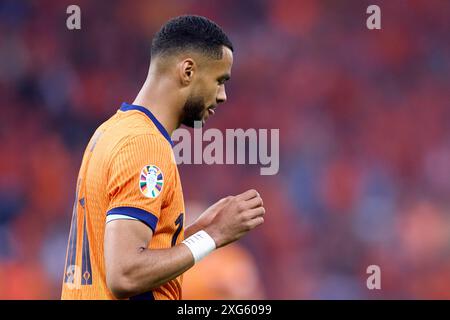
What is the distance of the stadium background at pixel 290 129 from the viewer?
7.18 metres

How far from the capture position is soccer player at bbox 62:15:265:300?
256 cm

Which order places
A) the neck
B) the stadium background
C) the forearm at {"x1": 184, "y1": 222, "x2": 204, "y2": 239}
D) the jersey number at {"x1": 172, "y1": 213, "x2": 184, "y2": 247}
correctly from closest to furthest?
the jersey number at {"x1": 172, "y1": 213, "x2": 184, "y2": 247} < the neck < the forearm at {"x1": 184, "y1": 222, "x2": 204, "y2": 239} < the stadium background

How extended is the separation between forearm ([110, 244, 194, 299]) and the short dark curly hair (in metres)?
0.82

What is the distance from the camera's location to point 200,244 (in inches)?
108

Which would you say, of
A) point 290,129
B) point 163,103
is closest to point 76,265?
point 163,103

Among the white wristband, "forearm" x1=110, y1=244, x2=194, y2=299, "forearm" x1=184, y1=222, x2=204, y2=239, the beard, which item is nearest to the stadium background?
"forearm" x1=184, y1=222, x2=204, y2=239

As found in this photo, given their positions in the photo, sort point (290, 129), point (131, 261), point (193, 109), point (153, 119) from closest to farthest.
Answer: point (131, 261)
point (153, 119)
point (193, 109)
point (290, 129)

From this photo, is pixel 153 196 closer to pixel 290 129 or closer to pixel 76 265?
pixel 76 265

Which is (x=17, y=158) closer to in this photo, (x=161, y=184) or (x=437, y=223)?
(x=437, y=223)

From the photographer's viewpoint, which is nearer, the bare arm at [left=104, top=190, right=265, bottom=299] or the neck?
the bare arm at [left=104, top=190, right=265, bottom=299]

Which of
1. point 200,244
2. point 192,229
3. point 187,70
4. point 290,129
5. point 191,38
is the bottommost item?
point 200,244

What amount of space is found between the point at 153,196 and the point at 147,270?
0.83 ft

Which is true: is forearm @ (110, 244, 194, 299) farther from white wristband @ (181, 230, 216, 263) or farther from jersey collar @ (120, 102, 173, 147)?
jersey collar @ (120, 102, 173, 147)
